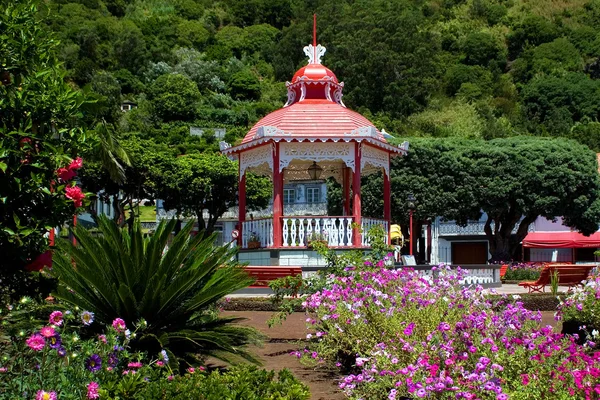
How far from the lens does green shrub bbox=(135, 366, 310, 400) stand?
15.9 feet

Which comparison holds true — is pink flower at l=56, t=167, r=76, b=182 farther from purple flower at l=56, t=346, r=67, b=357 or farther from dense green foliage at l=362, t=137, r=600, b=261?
dense green foliage at l=362, t=137, r=600, b=261

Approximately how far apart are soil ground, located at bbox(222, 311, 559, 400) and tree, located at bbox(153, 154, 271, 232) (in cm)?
2699

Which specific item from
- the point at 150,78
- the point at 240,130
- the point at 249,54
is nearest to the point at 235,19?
the point at 249,54

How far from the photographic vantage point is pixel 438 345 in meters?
5.80

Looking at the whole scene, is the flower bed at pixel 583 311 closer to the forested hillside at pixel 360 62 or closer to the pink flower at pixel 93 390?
the pink flower at pixel 93 390

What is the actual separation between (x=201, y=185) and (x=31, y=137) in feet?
119

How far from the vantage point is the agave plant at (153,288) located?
22.3ft

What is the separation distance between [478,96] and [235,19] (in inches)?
1848

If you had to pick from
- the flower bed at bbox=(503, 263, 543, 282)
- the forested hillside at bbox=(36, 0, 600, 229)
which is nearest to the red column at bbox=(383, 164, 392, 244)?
the flower bed at bbox=(503, 263, 543, 282)

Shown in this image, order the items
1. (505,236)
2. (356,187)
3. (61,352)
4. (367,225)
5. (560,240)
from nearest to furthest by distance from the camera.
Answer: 1. (61,352)
2. (356,187)
3. (367,225)
4. (505,236)
5. (560,240)

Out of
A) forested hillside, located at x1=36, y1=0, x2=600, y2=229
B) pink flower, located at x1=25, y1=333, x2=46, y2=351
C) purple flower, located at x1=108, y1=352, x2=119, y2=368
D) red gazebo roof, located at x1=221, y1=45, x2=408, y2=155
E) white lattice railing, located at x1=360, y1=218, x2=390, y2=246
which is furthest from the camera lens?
forested hillside, located at x1=36, y1=0, x2=600, y2=229

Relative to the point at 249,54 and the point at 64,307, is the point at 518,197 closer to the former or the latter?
the point at 64,307

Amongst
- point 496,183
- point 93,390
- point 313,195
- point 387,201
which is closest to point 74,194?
point 93,390

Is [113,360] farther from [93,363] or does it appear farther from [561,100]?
[561,100]
